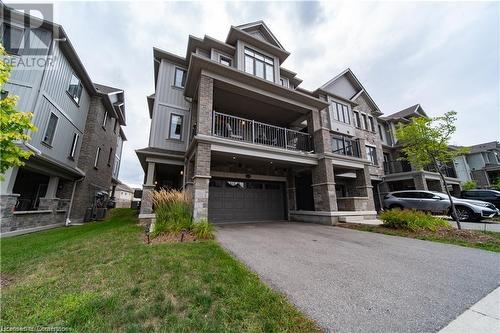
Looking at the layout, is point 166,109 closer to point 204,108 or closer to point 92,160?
point 204,108

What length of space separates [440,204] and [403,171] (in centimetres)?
678

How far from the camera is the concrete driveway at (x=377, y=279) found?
2004 millimetres

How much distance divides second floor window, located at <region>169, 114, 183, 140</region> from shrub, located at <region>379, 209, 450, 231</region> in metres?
11.4

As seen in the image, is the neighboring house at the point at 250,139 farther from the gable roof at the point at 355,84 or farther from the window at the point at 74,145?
the gable roof at the point at 355,84

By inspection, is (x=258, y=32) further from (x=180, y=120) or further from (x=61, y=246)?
(x=61, y=246)

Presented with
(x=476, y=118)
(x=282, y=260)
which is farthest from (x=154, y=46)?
(x=476, y=118)

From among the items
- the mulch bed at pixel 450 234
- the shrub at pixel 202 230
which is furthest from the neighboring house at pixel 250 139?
the shrub at pixel 202 230

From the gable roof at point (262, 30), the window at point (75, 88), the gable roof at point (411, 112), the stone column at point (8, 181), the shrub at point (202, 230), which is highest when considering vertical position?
the gable roof at point (262, 30)

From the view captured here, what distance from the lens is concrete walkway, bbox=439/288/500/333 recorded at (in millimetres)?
1803

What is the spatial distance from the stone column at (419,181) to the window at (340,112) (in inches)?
278

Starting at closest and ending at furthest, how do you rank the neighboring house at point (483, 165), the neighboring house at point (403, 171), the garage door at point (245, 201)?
1. the garage door at point (245, 201)
2. the neighboring house at point (403, 171)
3. the neighboring house at point (483, 165)

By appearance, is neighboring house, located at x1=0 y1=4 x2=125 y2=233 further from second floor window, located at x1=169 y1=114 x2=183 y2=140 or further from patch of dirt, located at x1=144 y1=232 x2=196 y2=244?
patch of dirt, located at x1=144 y1=232 x2=196 y2=244

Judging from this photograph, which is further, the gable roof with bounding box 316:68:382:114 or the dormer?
the gable roof with bounding box 316:68:382:114

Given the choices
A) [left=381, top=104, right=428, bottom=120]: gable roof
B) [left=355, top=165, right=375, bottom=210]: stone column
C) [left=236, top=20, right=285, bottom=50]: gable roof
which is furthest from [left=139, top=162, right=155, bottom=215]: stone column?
[left=381, top=104, right=428, bottom=120]: gable roof
